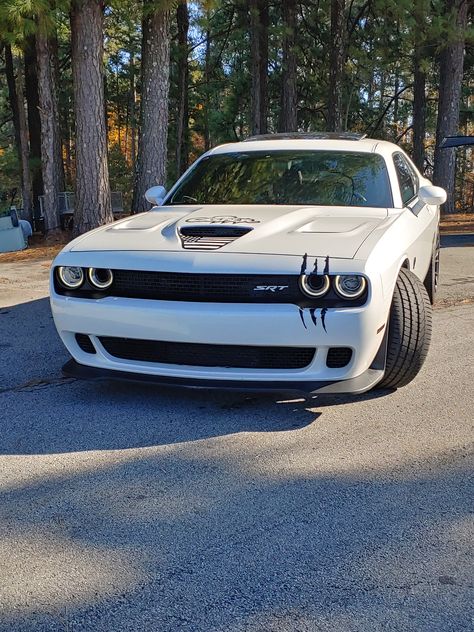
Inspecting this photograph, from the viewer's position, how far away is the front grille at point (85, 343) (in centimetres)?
389

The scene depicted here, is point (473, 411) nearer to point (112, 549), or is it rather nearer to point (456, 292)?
point (112, 549)

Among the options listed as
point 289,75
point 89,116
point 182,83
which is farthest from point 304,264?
point 182,83

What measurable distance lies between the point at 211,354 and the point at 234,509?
1089 millimetres

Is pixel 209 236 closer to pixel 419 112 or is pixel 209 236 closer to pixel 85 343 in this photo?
pixel 85 343

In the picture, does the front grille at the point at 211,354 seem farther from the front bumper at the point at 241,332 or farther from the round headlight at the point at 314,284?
the round headlight at the point at 314,284

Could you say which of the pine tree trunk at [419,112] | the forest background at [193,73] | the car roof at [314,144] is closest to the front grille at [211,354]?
the car roof at [314,144]

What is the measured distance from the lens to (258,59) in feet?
61.1

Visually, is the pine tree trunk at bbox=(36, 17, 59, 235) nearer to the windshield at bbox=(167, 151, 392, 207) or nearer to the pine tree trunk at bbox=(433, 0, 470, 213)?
the windshield at bbox=(167, 151, 392, 207)

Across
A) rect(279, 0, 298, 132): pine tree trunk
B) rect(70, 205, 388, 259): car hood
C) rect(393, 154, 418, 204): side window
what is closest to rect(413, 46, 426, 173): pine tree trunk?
rect(279, 0, 298, 132): pine tree trunk

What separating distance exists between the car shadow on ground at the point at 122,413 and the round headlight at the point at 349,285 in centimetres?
61

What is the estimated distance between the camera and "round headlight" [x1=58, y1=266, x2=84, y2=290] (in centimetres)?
383

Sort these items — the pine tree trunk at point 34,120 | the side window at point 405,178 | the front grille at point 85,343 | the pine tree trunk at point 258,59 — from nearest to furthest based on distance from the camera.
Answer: the front grille at point 85,343 < the side window at point 405,178 < the pine tree trunk at point 258,59 < the pine tree trunk at point 34,120

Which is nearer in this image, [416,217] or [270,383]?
[270,383]

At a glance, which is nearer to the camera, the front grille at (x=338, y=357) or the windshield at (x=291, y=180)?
the front grille at (x=338, y=357)
